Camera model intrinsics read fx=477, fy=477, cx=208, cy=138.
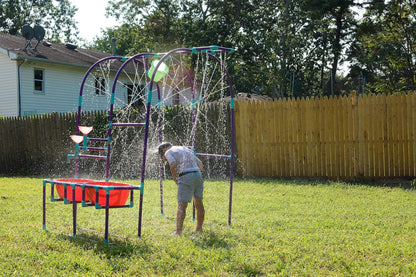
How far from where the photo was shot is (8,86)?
23.7 meters

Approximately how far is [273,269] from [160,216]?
341cm

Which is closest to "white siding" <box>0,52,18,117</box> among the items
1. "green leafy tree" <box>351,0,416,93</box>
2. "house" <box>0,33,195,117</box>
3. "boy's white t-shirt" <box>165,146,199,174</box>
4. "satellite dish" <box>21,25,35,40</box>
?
"house" <box>0,33,195,117</box>

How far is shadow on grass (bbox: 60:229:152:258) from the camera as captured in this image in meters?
5.58

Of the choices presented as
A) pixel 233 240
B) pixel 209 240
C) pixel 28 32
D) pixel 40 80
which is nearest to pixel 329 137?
pixel 233 240

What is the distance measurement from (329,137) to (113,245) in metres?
8.14

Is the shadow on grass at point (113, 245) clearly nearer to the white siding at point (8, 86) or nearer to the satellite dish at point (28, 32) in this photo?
Answer: the white siding at point (8, 86)

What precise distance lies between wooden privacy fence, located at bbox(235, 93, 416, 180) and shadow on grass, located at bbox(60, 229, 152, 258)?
7647 mm

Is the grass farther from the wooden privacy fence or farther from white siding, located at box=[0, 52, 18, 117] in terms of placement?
white siding, located at box=[0, 52, 18, 117]

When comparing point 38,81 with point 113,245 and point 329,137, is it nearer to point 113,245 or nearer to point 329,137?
point 329,137

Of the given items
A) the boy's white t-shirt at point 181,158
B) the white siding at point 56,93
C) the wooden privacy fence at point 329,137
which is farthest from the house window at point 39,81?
the boy's white t-shirt at point 181,158

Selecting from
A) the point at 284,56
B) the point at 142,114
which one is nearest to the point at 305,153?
the point at 142,114

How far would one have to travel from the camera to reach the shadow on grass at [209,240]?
5.92 metres

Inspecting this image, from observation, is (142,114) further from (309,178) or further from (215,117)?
(309,178)

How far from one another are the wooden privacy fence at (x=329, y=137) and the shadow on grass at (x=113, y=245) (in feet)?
25.1
